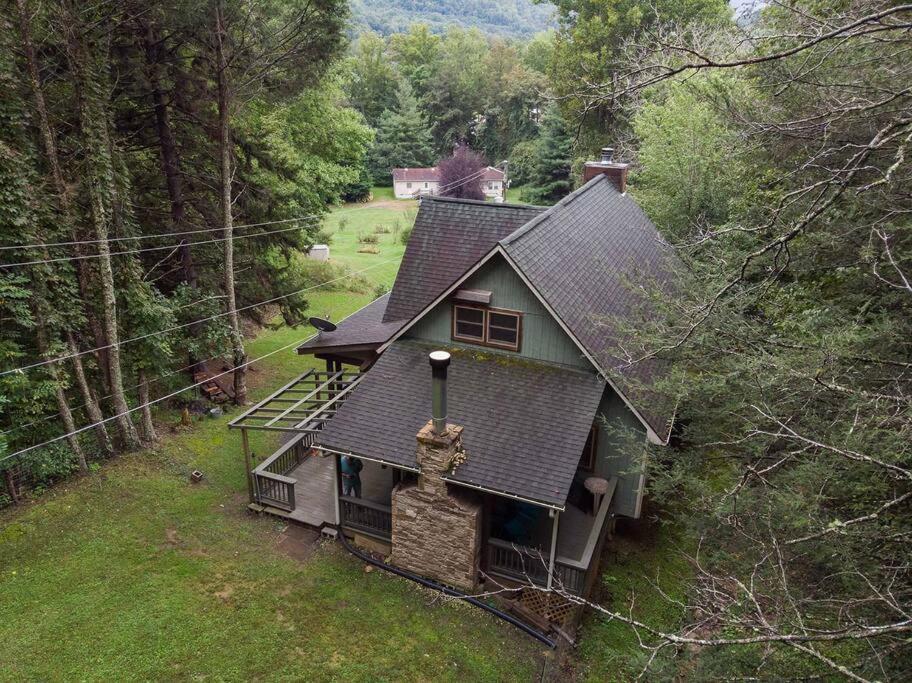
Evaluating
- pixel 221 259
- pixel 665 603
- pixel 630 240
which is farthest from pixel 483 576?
pixel 221 259

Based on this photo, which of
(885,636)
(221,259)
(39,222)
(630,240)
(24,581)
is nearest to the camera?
(885,636)

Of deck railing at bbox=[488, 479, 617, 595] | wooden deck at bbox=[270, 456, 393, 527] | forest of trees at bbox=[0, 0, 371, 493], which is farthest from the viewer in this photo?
wooden deck at bbox=[270, 456, 393, 527]

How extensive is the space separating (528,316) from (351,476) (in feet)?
16.5

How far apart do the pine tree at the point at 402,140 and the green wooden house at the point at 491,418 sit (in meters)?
54.0

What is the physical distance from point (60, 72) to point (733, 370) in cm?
1517

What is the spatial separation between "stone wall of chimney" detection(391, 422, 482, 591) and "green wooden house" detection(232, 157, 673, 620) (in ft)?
0.08

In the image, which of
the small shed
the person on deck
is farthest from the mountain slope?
the person on deck

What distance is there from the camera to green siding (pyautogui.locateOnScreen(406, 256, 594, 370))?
38.3 feet

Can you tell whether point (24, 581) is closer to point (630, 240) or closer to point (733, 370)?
point (733, 370)

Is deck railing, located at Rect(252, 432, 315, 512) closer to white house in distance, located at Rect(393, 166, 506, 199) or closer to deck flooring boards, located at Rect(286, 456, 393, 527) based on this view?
deck flooring boards, located at Rect(286, 456, 393, 527)

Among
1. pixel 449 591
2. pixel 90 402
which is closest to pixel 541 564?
pixel 449 591

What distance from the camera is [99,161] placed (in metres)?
12.6

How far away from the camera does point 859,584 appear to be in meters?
6.08

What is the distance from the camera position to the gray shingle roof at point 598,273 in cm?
1106
